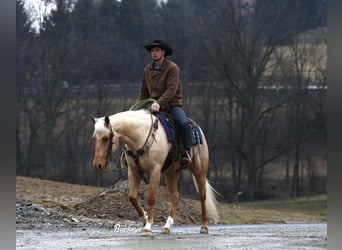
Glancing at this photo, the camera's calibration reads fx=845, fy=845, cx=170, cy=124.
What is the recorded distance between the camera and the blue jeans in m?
13.0

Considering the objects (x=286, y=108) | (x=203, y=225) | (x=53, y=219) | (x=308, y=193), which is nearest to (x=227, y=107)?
(x=286, y=108)

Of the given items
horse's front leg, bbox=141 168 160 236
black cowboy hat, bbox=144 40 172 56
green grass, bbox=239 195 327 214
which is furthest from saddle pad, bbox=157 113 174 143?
green grass, bbox=239 195 327 214

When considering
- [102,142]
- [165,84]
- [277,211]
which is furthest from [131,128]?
[277,211]

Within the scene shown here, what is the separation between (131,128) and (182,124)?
106cm

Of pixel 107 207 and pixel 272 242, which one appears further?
pixel 107 207

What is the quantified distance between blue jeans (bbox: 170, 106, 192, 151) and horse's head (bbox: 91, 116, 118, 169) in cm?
164

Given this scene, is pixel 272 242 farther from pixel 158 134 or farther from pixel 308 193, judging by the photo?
pixel 308 193

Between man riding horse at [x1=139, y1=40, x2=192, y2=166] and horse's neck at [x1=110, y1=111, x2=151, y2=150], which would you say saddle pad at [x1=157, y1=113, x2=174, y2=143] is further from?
horse's neck at [x1=110, y1=111, x2=151, y2=150]

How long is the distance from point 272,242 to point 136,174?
7.73 ft

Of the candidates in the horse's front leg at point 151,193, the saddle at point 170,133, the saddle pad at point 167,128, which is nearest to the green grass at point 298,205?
the saddle at point 170,133

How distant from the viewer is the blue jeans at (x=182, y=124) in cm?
1300

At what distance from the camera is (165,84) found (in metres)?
13.1

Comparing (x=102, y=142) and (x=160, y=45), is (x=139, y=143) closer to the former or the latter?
(x=102, y=142)

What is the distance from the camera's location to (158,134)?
41.3 feet
